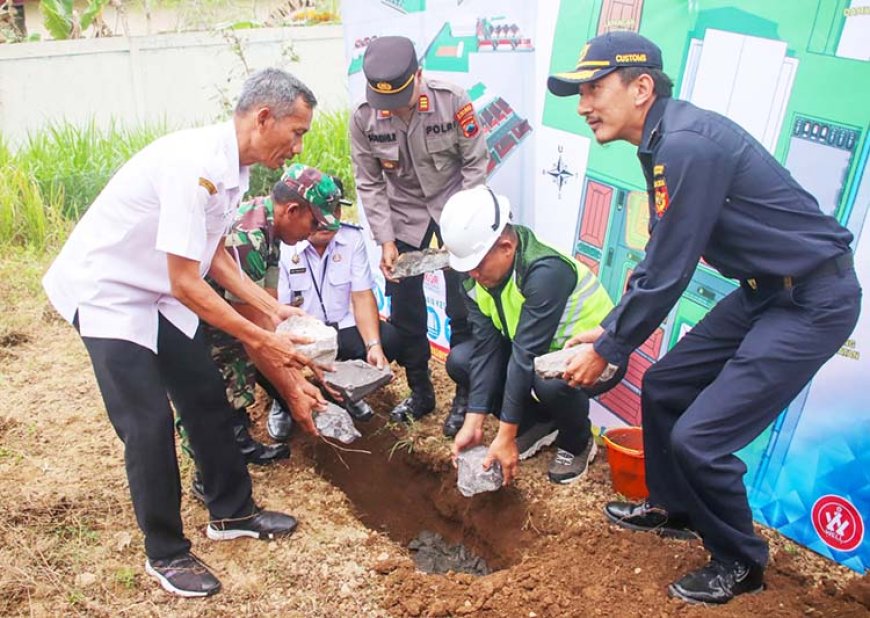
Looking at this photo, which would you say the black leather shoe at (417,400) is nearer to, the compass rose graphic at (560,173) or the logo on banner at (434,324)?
the logo on banner at (434,324)

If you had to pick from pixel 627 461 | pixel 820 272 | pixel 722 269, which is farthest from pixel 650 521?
pixel 820 272

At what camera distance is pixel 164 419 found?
9.19 ft

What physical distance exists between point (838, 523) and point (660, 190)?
1513 mm

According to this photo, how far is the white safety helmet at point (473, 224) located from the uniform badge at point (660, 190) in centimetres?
76

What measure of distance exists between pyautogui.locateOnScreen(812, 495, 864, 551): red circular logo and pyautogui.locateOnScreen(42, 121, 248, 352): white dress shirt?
7.97 feet

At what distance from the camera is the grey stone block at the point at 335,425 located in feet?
12.6

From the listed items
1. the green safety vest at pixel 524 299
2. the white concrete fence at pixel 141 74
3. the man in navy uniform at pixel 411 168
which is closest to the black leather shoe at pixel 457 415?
the man in navy uniform at pixel 411 168

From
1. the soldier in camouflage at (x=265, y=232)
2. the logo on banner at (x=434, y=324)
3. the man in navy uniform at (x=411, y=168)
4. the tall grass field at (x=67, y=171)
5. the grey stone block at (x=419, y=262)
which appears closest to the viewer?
the soldier in camouflage at (x=265, y=232)

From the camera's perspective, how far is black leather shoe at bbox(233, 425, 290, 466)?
13.0 ft

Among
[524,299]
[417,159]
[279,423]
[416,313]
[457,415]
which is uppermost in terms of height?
[417,159]

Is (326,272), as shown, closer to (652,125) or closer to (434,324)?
(434,324)

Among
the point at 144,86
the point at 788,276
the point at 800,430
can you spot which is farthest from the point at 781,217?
the point at 144,86

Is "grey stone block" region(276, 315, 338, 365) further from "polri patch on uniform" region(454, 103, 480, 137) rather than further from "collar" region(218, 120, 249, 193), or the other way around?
"polri patch on uniform" region(454, 103, 480, 137)

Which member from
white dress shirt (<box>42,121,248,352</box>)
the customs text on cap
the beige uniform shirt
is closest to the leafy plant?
the beige uniform shirt
